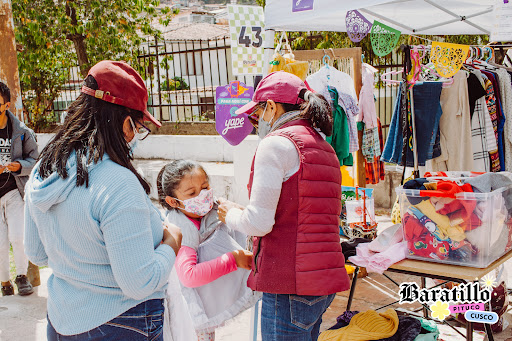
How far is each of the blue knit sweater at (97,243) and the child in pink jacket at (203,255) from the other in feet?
2.47

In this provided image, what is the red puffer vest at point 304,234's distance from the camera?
2.05 metres

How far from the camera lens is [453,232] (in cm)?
258

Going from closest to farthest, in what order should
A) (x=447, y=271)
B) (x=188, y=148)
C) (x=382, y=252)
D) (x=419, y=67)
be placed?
(x=447, y=271)
(x=382, y=252)
(x=419, y=67)
(x=188, y=148)

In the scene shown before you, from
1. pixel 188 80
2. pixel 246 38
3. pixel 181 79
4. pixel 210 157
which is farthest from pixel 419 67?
pixel 181 79

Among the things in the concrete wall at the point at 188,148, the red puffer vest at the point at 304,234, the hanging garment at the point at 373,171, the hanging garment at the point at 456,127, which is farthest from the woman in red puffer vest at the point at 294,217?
the concrete wall at the point at 188,148

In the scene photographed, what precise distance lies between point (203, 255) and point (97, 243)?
3.29 feet

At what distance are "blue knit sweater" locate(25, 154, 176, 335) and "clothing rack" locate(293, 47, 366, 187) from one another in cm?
334

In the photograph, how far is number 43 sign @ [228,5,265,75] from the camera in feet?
14.1

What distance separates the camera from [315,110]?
2.12 m

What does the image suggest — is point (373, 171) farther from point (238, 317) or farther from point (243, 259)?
point (243, 259)

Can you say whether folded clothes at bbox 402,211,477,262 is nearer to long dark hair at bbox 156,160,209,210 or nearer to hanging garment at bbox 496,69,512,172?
long dark hair at bbox 156,160,209,210

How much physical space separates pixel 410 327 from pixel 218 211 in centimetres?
119

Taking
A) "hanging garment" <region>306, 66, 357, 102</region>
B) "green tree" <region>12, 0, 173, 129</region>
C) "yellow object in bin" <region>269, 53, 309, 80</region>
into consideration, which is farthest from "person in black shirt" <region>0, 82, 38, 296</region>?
"green tree" <region>12, 0, 173, 129</region>

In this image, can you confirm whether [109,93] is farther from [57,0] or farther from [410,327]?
[57,0]
